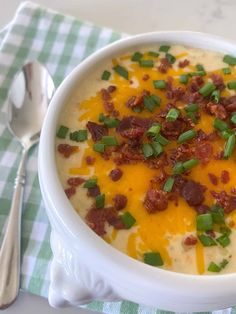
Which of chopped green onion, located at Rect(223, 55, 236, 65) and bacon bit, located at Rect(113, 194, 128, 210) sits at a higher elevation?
chopped green onion, located at Rect(223, 55, 236, 65)

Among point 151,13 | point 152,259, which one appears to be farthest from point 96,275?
point 151,13

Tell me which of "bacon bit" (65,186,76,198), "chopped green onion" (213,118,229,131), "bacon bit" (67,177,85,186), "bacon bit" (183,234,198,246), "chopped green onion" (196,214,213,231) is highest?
"chopped green onion" (213,118,229,131)

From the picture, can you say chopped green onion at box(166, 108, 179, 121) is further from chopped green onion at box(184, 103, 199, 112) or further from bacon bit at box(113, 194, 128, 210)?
bacon bit at box(113, 194, 128, 210)

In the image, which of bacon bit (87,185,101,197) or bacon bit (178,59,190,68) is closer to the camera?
bacon bit (87,185,101,197)

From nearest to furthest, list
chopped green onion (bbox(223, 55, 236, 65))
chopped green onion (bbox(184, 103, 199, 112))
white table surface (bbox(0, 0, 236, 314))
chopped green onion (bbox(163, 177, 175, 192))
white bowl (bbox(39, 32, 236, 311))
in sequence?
white bowl (bbox(39, 32, 236, 311))
chopped green onion (bbox(163, 177, 175, 192))
chopped green onion (bbox(184, 103, 199, 112))
chopped green onion (bbox(223, 55, 236, 65))
white table surface (bbox(0, 0, 236, 314))

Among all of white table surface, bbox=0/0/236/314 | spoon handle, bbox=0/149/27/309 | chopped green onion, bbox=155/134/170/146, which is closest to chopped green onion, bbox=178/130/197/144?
chopped green onion, bbox=155/134/170/146

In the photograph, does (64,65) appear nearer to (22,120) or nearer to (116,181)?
(22,120)

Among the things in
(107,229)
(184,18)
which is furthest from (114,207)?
(184,18)
